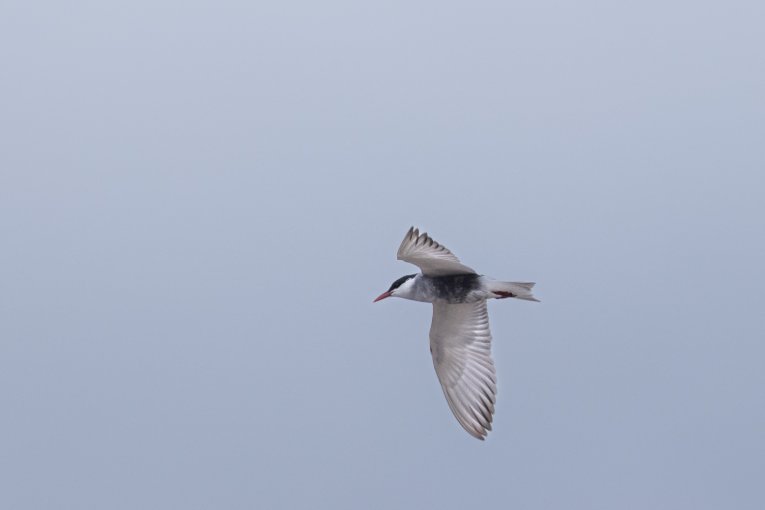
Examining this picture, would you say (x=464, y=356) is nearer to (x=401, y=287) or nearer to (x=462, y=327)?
(x=462, y=327)

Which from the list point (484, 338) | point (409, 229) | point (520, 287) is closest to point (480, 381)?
point (484, 338)

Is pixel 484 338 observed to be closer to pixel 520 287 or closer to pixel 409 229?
pixel 520 287

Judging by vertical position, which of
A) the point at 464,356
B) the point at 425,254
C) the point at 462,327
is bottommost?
the point at 464,356

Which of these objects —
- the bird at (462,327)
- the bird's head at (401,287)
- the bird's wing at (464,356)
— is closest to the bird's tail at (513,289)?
the bird at (462,327)

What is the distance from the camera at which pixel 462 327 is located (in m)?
14.7

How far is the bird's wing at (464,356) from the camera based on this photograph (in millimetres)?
14180

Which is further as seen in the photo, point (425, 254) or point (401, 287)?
point (401, 287)

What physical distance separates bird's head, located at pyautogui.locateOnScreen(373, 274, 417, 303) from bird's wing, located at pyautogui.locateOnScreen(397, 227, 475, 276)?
1.76 feet

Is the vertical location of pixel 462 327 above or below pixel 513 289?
below

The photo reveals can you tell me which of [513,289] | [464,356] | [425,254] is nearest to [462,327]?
[464,356]

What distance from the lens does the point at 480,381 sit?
1433cm

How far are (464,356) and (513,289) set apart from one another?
1.49 m

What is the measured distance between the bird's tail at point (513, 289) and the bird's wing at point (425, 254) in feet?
2.19

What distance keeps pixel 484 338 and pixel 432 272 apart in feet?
5.39
